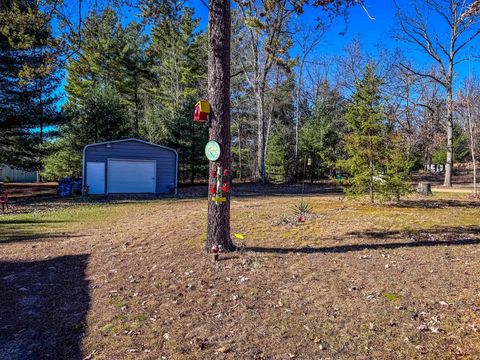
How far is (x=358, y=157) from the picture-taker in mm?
9516

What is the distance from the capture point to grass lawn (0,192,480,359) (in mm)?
2459

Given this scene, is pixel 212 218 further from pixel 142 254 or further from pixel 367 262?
pixel 367 262

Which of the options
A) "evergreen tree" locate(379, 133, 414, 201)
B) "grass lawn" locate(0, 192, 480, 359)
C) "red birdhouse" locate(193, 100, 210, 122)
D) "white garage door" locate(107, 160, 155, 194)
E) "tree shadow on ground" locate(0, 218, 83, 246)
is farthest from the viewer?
"white garage door" locate(107, 160, 155, 194)

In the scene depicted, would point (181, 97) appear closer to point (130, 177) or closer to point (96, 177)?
Result: point (130, 177)

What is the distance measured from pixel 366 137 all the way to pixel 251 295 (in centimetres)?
733

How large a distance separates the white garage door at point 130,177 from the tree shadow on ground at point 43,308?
11.5 m

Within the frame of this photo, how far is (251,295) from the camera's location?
332 cm

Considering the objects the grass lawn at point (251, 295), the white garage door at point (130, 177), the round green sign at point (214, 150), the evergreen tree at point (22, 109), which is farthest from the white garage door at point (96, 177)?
the round green sign at point (214, 150)

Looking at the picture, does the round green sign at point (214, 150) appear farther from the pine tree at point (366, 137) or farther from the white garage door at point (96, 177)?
the white garage door at point (96, 177)

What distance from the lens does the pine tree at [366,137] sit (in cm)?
926

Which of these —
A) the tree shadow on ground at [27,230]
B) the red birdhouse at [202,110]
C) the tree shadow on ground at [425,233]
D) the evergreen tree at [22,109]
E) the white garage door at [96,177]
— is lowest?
the tree shadow on ground at [27,230]

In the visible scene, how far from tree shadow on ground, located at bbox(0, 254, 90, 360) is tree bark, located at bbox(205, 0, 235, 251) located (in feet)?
6.08

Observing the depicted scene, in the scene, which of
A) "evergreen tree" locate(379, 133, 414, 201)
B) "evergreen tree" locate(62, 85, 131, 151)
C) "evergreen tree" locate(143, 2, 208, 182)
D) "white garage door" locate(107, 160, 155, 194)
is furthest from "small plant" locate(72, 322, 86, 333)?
"evergreen tree" locate(62, 85, 131, 151)

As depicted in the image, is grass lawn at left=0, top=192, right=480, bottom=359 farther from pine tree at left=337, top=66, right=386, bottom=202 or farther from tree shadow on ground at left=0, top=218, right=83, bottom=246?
pine tree at left=337, top=66, right=386, bottom=202
